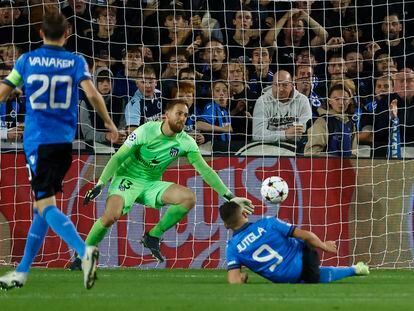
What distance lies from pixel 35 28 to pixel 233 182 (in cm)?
364

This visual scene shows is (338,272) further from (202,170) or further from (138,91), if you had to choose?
(138,91)

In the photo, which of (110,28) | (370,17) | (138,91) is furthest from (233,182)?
(370,17)

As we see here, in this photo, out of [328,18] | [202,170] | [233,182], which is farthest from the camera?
[328,18]

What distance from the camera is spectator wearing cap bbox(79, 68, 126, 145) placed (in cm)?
1401

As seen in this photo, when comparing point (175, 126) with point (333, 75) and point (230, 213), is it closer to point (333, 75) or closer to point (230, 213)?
point (230, 213)

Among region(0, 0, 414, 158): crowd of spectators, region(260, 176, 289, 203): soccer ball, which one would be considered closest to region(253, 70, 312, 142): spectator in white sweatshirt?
region(0, 0, 414, 158): crowd of spectators

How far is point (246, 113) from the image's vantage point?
1448 centimetres

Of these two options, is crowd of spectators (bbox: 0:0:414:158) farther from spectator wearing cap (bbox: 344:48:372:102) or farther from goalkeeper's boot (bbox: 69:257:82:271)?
goalkeeper's boot (bbox: 69:257:82:271)

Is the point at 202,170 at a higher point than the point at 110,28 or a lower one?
lower

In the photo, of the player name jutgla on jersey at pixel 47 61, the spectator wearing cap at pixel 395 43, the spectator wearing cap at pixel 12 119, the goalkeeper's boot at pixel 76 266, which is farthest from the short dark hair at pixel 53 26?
the spectator wearing cap at pixel 395 43

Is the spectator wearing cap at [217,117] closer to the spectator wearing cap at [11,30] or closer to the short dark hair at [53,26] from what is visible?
the spectator wearing cap at [11,30]

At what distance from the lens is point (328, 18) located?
16141mm

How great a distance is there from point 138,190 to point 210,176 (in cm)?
84

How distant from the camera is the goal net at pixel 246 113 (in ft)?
44.3
